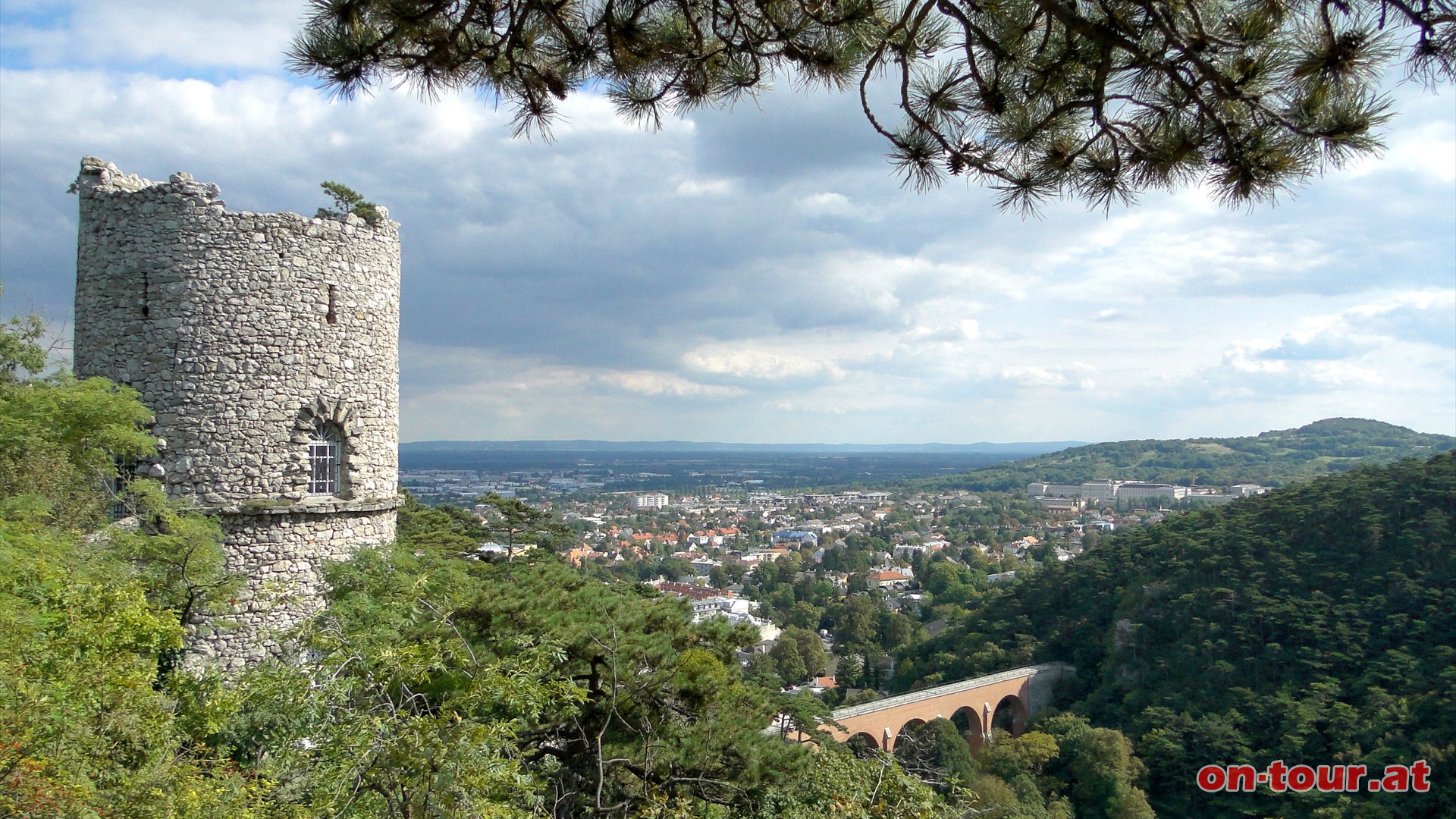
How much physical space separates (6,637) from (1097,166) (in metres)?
6.61

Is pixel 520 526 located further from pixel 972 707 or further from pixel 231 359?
pixel 972 707

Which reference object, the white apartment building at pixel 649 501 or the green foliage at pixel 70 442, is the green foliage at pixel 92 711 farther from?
the white apartment building at pixel 649 501

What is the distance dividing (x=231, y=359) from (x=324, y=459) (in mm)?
1236

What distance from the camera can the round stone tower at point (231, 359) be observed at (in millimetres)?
7453

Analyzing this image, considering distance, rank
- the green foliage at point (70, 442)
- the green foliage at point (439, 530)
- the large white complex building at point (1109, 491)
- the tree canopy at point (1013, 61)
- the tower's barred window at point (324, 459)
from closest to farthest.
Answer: the tree canopy at point (1013, 61) → the green foliage at point (70, 442) → the tower's barred window at point (324, 459) → the green foliage at point (439, 530) → the large white complex building at point (1109, 491)

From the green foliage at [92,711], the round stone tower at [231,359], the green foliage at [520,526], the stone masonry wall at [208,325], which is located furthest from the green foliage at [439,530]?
the green foliage at [92,711]

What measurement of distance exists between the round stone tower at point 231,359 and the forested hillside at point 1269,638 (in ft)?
88.9

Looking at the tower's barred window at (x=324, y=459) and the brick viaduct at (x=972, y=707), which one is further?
the brick viaduct at (x=972, y=707)

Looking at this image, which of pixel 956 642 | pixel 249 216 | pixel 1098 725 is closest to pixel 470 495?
pixel 956 642

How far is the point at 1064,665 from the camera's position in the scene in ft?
132

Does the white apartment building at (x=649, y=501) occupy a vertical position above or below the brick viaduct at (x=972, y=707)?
above

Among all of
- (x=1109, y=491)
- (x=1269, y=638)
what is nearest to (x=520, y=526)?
(x=1269, y=638)

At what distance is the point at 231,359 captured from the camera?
7508 millimetres

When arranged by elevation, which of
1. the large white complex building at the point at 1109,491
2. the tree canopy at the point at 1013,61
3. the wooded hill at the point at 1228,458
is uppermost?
the tree canopy at the point at 1013,61
